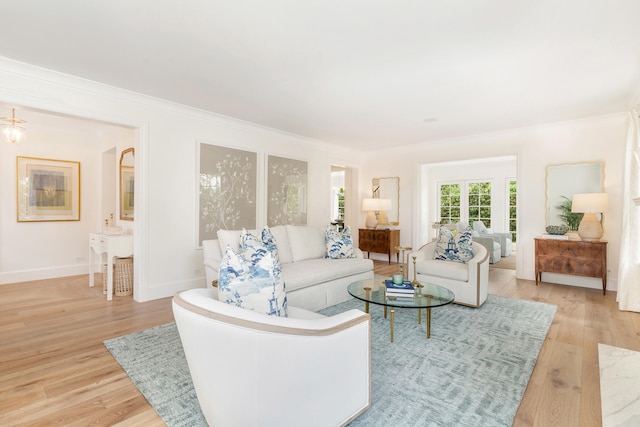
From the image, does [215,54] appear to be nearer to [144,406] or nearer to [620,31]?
[144,406]

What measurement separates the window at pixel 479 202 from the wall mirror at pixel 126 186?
8035mm

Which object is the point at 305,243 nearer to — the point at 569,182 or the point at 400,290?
the point at 400,290

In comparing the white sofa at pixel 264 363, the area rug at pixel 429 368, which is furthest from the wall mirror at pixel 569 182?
the white sofa at pixel 264 363

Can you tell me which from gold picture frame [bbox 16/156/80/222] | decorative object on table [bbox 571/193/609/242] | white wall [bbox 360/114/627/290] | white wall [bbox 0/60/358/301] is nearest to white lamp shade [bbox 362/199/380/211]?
white wall [bbox 360/114/627/290]

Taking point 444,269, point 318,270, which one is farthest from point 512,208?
point 318,270

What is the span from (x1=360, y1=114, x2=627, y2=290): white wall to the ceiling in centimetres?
47

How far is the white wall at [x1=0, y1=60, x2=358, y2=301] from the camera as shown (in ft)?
10.7

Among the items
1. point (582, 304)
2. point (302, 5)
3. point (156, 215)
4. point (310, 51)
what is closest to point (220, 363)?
point (302, 5)

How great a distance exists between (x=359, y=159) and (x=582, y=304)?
4703mm

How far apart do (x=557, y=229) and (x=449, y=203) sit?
4508 mm

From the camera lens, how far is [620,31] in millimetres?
2359

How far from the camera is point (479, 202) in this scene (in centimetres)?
880

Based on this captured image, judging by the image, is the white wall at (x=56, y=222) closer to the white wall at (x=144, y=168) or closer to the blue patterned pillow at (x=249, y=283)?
the white wall at (x=144, y=168)

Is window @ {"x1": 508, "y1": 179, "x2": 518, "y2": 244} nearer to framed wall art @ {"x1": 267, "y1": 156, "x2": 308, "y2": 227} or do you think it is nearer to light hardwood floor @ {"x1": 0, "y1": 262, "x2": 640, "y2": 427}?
light hardwood floor @ {"x1": 0, "y1": 262, "x2": 640, "y2": 427}
